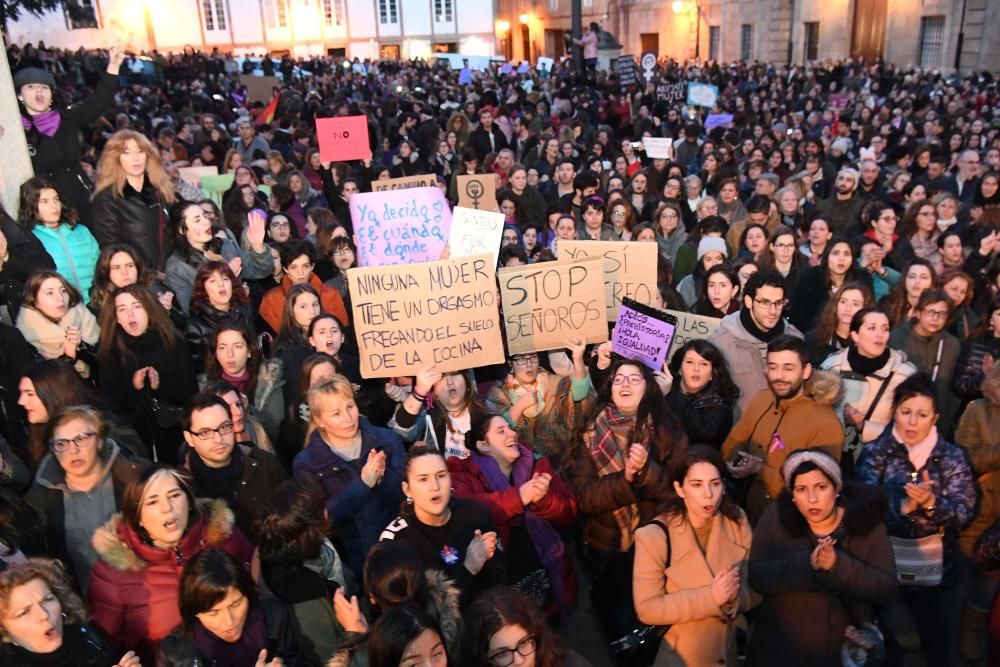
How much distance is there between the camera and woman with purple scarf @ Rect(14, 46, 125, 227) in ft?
19.8

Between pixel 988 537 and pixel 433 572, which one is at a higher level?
pixel 433 572

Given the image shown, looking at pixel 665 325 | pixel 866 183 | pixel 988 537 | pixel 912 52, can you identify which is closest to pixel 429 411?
pixel 665 325

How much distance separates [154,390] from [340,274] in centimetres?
193

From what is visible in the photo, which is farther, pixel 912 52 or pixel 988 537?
pixel 912 52

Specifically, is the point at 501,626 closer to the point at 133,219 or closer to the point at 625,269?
the point at 625,269

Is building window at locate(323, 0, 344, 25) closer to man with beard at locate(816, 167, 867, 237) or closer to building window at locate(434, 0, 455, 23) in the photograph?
building window at locate(434, 0, 455, 23)

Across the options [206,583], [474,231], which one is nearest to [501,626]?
[206,583]

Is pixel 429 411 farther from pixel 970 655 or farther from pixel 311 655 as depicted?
pixel 970 655

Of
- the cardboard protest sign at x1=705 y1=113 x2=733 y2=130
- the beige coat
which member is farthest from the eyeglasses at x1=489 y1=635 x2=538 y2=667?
the cardboard protest sign at x1=705 y1=113 x2=733 y2=130

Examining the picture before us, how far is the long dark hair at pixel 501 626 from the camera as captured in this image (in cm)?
250

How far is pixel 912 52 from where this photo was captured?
2598 centimetres

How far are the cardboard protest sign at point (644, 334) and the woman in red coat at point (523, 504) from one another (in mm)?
1082

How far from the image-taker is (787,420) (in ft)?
12.0

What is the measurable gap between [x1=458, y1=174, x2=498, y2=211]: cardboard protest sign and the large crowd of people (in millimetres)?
1415
